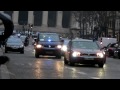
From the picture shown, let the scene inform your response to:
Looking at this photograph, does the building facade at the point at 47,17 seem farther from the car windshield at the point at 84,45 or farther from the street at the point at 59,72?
the car windshield at the point at 84,45

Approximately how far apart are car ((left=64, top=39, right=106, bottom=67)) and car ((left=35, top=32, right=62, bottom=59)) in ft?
28.1

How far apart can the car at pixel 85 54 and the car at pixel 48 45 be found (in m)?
8.57

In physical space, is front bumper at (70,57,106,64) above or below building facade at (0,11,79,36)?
below

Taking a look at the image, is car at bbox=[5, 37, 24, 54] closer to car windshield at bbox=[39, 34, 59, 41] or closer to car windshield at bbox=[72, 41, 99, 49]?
car windshield at bbox=[39, 34, 59, 41]

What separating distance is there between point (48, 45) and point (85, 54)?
33.7 ft

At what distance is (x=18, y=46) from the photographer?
137 ft

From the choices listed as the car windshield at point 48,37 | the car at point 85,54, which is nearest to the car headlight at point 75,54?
the car at point 85,54

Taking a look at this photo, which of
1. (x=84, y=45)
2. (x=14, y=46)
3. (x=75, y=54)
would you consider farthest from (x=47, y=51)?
(x=75, y=54)

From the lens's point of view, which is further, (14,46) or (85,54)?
(14,46)

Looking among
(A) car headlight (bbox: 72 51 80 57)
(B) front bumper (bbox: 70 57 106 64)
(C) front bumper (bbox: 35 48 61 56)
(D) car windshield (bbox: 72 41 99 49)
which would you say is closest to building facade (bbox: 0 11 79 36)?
(B) front bumper (bbox: 70 57 106 64)

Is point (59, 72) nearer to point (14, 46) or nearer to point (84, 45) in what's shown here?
point (84, 45)

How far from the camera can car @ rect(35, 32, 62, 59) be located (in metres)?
33.7

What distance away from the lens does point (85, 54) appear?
23.8 m
